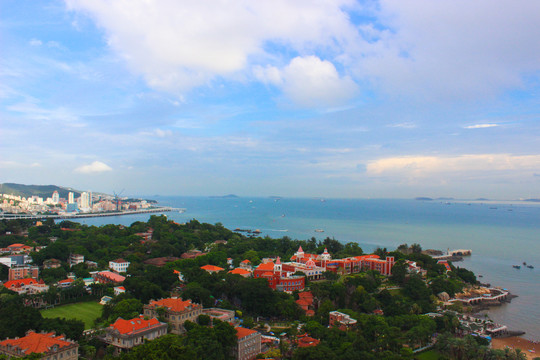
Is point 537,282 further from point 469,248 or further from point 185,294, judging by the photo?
point 185,294

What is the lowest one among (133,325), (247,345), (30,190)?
(247,345)

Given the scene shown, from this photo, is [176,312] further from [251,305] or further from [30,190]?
[30,190]

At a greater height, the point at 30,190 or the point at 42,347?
the point at 30,190

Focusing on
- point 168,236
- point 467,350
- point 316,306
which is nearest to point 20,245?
point 168,236

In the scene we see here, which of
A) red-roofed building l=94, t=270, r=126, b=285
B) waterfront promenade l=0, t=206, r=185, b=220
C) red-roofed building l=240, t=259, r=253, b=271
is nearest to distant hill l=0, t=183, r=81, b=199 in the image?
waterfront promenade l=0, t=206, r=185, b=220

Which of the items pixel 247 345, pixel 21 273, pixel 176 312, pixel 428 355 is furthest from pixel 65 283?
pixel 428 355

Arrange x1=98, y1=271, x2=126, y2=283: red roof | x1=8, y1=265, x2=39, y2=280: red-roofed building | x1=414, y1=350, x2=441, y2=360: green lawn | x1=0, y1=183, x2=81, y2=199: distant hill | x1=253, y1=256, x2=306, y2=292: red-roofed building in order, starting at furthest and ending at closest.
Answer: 1. x1=0, y1=183, x2=81, y2=199: distant hill
2. x1=8, y1=265, x2=39, y2=280: red-roofed building
3. x1=98, y1=271, x2=126, y2=283: red roof
4. x1=253, y1=256, x2=306, y2=292: red-roofed building
5. x1=414, y1=350, x2=441, y2=360: green lawn

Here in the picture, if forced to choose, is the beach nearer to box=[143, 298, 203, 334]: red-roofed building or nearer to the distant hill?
box=[143, 298, 203, 334]: red-roofed building
